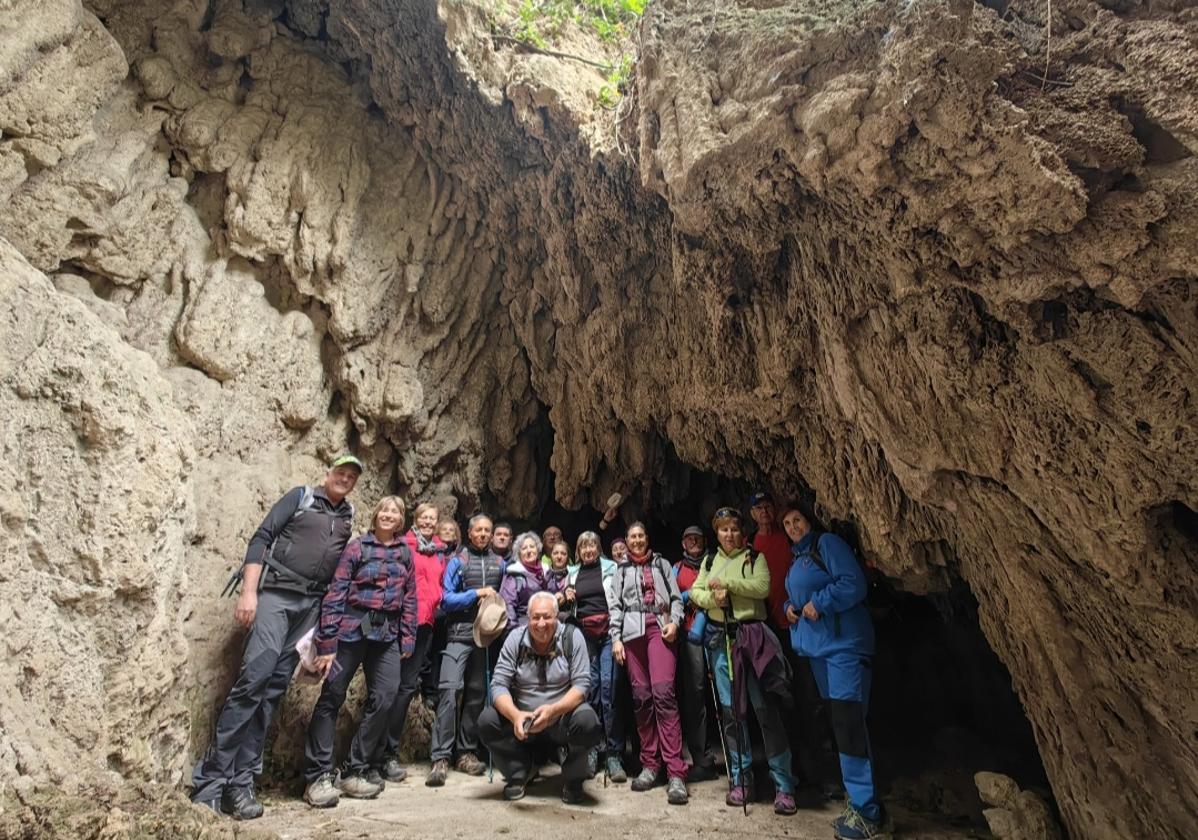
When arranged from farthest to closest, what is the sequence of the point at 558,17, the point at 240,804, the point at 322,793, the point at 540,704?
the point at 558,17 → the point at 540,704 → the point at 322,793 → the point at 240,804

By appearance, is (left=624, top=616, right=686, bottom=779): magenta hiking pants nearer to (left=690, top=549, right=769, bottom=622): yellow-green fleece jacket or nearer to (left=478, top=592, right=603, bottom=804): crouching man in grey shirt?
(left=690, top=549, right=769, bottom=622): yellow-green fleece jacket

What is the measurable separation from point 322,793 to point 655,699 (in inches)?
111

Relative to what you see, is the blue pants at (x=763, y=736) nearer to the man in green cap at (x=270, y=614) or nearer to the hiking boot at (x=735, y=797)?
the hiking boot at (x=735, y=797)

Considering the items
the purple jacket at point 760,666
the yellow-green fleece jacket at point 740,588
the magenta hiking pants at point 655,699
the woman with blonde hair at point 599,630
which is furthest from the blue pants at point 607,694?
the purple jacket at point 760,666

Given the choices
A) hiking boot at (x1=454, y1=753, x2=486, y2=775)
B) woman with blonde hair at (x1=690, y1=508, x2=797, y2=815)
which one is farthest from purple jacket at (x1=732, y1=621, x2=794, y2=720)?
hiking boot at (x1=454, y1=753, x2=486, y2=775)

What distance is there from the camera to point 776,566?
580 centimetres

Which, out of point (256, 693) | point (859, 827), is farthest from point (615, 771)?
point (256, 693)

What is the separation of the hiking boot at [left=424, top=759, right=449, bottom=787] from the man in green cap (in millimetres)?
1484

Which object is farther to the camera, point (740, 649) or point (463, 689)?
point (463, 689)

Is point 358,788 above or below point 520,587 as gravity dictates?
below

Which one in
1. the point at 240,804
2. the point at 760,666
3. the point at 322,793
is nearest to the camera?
the point at 240,804

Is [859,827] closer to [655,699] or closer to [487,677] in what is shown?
[655,699]

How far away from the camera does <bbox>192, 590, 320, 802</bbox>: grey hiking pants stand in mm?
4121

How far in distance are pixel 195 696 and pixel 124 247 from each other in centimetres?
416
